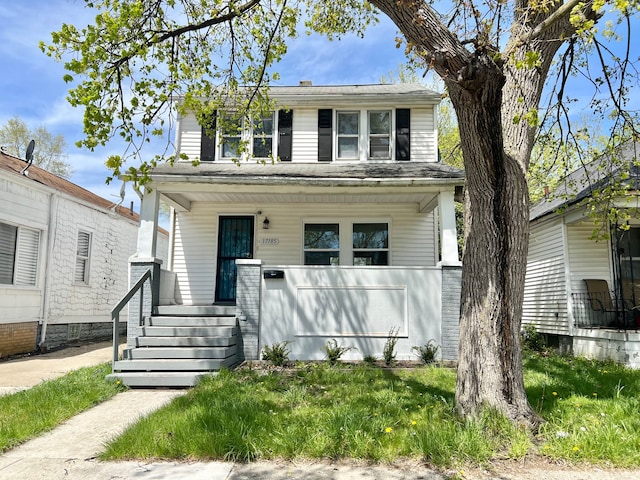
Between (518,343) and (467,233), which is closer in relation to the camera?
(518,343)

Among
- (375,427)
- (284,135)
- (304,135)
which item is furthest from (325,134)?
(375,427)

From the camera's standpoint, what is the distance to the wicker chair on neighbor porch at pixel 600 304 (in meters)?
9.77

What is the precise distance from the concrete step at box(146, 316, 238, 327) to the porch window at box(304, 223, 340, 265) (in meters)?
3.28

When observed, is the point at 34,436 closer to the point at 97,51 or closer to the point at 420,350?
the point at 97,51

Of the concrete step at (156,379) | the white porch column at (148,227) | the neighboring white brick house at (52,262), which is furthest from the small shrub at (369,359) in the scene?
the neighboring white brick house at (52,262)

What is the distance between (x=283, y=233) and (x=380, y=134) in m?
3.57

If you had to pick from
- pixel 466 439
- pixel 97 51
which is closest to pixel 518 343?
pixel 466 439

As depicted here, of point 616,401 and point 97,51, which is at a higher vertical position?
point 97,51

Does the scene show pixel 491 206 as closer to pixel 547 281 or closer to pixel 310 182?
pixel 310 182

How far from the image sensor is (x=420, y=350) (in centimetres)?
816

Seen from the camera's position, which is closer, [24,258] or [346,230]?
[24,258]

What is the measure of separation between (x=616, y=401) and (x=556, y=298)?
6.19m

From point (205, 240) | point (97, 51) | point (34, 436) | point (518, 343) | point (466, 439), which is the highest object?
point (97, 51)

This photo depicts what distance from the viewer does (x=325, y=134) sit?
1119 centimetres
